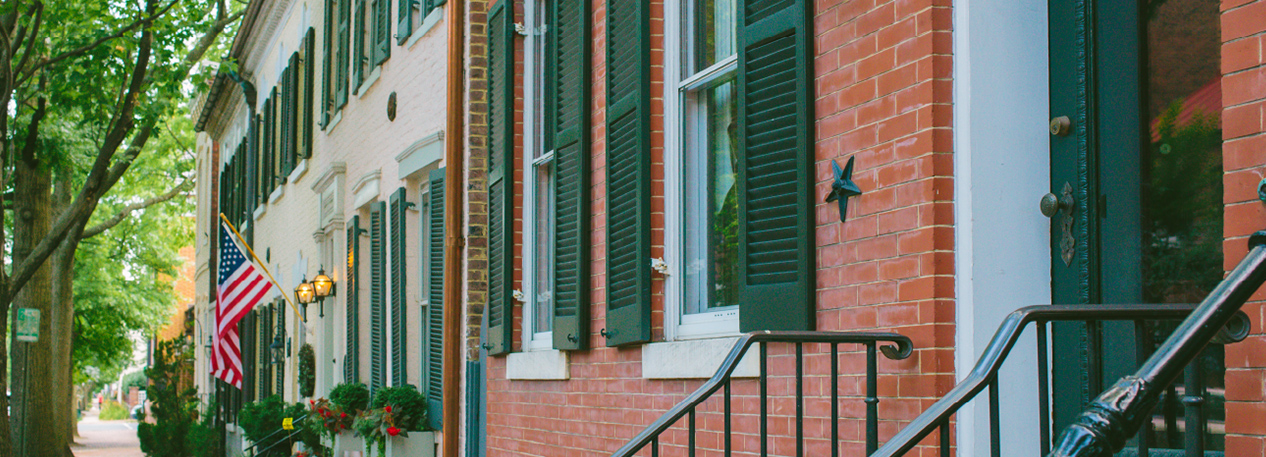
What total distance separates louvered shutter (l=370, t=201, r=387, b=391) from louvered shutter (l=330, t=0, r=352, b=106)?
1.93m

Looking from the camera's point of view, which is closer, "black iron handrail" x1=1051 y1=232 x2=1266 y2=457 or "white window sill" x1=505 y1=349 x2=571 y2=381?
"black iron handrail" x1=1051 y1=232 x2=1266 y2=457

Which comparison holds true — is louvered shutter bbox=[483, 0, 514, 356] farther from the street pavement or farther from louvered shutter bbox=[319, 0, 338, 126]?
the street pavement

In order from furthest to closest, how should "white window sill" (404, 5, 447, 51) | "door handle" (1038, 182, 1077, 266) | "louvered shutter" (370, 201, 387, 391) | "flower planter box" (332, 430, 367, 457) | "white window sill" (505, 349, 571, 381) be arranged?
"louvered shutter" (370, 201, 387, 391) → "flower planter box" (332, 430, 367, 457) → "white window sill" (404, 5, 447, 51) → "white window sill" (505, 349, 571, 381) → "door handle" (1038, 182, 1077, 266)

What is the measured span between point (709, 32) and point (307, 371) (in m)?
10.5

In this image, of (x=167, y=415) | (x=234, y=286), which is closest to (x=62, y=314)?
(x=167, y=415)

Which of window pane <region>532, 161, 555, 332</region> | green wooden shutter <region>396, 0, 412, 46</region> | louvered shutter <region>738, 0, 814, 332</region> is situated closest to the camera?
louvered shutter <region>738, 0, 814, 332</region>

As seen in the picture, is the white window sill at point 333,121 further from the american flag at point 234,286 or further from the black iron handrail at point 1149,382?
the black iron handrail at point 1149,382

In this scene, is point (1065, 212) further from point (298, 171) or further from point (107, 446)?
point (107, 446)

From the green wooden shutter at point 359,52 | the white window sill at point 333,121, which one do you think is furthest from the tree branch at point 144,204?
the green wooden shutter at point 359,52

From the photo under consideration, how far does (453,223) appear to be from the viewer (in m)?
9.07

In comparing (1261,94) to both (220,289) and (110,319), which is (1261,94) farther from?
(110,319)

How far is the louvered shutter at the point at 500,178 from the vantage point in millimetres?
7668

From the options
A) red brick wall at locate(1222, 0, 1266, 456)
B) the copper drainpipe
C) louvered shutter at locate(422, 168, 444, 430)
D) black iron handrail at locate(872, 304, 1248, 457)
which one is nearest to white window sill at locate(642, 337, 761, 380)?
black iron handrail at locate(872, 304, 1248, 457)

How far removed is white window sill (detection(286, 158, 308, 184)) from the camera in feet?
52.9
